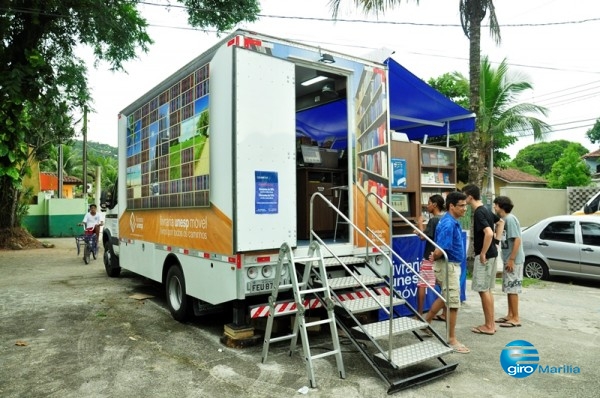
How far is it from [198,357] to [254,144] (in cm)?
225

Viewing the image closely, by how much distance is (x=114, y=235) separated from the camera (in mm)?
9242

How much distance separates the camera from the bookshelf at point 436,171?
24.8 ft

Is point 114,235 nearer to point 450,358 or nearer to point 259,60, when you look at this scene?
point 259,60

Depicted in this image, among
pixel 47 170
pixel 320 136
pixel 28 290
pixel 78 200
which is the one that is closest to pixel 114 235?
pixel 28 290

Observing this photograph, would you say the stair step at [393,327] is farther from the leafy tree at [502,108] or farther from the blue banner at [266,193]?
the leafy tree at [502,108]

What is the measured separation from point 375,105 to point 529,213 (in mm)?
18940

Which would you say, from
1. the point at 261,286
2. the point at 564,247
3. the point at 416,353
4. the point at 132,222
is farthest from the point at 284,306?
the point at 564,247

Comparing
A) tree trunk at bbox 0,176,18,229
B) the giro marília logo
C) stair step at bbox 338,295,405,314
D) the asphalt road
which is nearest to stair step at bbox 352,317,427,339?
stair step at bbox 338,295,405,314

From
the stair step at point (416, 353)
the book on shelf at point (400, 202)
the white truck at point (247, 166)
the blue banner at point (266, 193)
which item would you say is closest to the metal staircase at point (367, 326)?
the stair step at point (416, 353)

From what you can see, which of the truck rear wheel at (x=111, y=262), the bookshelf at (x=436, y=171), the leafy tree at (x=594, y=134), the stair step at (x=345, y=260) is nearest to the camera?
the stair step at (x=345, y=260)

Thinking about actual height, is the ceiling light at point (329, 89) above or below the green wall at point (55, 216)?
above

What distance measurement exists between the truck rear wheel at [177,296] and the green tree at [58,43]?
780 centimetres

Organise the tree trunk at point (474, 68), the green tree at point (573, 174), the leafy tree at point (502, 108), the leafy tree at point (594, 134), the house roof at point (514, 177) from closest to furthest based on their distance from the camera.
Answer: the tree trunk at point (474, 68) → the leafy tree at point (502, 108) → the green tree at point (573, 174) → the house roof at point (514, 177) → the leafy tree at point (594, 134)

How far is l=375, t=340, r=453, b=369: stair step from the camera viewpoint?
3.86 m
